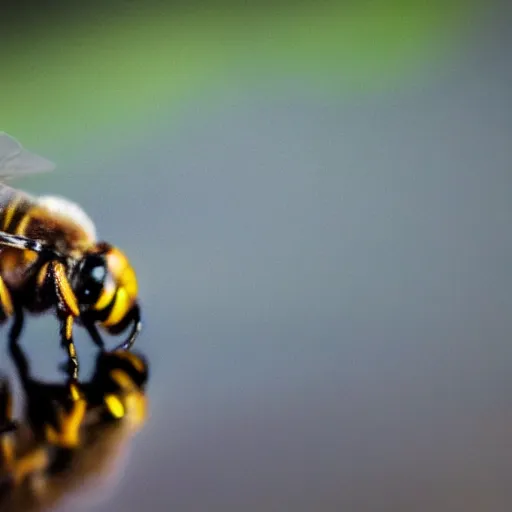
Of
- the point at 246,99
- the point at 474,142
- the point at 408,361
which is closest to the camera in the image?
the point at 408,361

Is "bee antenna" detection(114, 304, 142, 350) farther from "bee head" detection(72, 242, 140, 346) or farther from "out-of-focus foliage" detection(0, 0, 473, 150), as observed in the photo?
"out-of-focus foliage" detection(0, 0, 473, 150)

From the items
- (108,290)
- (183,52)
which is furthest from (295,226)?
(183,52)

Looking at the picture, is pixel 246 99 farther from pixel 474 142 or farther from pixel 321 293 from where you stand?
pixel 321 293

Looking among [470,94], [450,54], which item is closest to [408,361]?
[470,94]

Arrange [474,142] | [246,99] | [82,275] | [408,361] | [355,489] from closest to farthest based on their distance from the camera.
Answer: [355,489] < [408,361] < [82,275] < [474,142] < [246,99]

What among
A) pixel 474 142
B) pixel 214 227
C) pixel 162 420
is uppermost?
pixel 474 142

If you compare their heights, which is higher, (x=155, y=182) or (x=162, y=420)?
(x=155, y=182)
